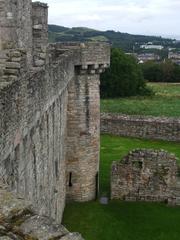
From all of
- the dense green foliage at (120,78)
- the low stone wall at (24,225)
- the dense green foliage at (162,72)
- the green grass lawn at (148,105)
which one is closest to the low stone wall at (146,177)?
the low stone wall at (24,225)

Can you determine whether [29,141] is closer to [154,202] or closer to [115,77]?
[154,202]

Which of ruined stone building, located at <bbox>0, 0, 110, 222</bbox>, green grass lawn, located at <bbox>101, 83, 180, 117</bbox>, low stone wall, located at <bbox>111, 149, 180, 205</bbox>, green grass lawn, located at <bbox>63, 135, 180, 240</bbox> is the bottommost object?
green grass lawn, located at <bbox>101, 83, 180, 117</bbox>

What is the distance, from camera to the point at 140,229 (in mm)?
20406

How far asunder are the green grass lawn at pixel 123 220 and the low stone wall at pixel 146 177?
0.42m

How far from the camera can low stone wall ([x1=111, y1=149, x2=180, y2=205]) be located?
2347 cm

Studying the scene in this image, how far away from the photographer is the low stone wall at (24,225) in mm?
4535

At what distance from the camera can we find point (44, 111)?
13.5 metres

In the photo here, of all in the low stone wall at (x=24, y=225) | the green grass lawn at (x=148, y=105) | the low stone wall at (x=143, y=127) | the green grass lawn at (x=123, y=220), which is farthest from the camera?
the green grass lawn at (x=148, y=105)

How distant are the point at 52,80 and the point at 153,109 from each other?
43099 mm

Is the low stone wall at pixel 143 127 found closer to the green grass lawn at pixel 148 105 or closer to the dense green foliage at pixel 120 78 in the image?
the green grass lawn at pixel 148 105

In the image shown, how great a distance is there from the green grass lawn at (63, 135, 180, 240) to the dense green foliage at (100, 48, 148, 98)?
4366cm

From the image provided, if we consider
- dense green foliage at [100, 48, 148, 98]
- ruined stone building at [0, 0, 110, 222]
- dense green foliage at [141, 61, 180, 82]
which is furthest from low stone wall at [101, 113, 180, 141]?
dense green foliage at [141, 61, 180, 82]

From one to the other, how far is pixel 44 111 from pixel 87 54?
30.1 feet

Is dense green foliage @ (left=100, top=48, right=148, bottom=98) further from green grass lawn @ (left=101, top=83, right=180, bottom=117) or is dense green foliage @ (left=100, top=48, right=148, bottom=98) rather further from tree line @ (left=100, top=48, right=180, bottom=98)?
green grass lawn @ (left=101, top=83, right=180, bottom=117)
